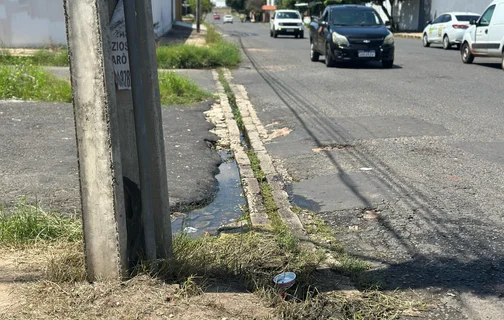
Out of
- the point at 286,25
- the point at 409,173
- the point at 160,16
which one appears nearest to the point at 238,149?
the point at 409,173

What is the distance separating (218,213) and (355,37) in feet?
42.3

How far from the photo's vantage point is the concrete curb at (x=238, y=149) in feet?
19.6

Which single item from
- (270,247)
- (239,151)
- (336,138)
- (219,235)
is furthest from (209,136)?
(270,247)

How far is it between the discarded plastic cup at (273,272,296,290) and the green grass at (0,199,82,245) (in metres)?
1.53

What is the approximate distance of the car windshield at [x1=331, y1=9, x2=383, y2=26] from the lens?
63.3ft

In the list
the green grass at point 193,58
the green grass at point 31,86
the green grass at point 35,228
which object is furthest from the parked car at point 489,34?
the green grass at point 35,228

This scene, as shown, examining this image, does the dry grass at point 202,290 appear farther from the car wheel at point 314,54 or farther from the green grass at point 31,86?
the car wheel at point 314,54

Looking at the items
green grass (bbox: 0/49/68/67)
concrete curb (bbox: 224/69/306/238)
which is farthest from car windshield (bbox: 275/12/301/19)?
concrete curb (bbox: 224/69/306/238)

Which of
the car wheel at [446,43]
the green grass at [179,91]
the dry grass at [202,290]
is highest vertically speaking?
the dry grass at [202,290]

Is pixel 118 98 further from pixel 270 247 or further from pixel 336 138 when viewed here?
pixel 336 138

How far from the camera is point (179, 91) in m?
13.5

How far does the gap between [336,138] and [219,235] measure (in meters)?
4.04

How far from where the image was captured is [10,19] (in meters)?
23.0

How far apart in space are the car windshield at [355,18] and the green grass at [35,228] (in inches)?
602
